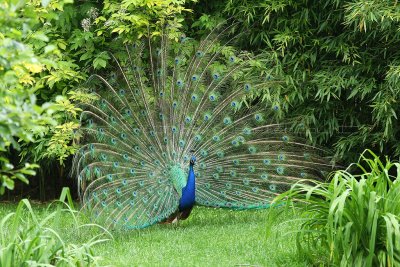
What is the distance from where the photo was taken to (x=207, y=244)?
6.67 metres

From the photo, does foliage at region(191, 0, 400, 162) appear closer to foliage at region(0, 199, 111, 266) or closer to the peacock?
the peacock

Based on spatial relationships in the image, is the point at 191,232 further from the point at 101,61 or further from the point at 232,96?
the point at 101,61

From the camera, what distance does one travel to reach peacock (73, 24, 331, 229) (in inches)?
306

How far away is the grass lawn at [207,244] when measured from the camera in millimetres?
5848

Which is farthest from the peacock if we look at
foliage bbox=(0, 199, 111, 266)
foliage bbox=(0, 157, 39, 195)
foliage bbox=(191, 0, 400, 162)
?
foliage bbox=(0, 157, 39, 195)

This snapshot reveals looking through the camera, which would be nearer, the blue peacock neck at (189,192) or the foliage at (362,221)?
the foliage at (362,221)

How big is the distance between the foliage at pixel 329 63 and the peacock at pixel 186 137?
2.09ft

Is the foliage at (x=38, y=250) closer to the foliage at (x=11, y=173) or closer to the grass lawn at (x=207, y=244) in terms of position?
the grass lawn at (x=207, y=244)

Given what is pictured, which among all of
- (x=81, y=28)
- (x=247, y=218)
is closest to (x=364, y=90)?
(x=247, y=218)

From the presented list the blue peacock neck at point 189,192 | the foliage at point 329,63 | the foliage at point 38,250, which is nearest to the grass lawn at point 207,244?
the blue peacock neck at point 189,192

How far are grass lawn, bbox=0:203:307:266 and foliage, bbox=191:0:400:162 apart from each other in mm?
1248

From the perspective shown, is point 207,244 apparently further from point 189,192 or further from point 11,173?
point 11,173

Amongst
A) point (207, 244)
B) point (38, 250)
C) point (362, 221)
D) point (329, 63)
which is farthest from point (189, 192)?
point (38, 250)

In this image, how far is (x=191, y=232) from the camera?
734 cm
